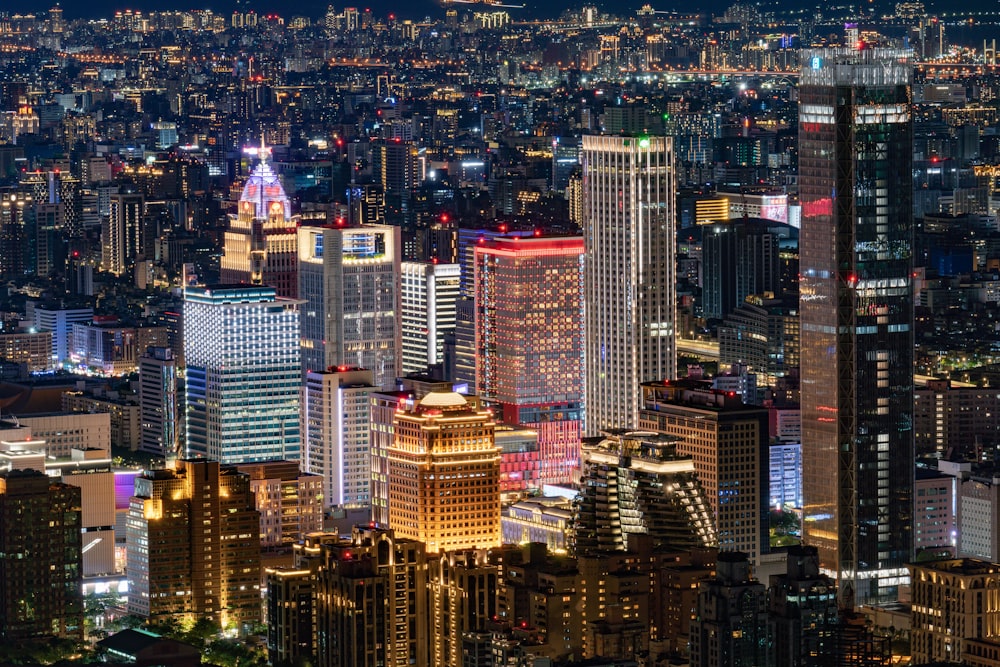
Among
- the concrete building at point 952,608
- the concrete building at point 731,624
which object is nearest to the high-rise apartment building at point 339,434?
the concrete building at point 952,608

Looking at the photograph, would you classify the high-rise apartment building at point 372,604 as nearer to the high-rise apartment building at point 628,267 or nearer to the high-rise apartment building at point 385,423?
the high-rise apartment building at point 385,423

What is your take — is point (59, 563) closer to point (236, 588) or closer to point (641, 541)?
point (236, 588)

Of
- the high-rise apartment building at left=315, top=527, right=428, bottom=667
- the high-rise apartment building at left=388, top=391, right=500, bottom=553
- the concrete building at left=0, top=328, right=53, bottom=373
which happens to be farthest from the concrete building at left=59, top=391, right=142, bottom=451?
the high-rise apartment building at left=315, top=527, right=428, bottom=667

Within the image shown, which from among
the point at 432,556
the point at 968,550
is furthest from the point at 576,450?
the point at 432,556

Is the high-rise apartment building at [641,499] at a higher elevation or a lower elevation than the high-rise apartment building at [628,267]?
lower

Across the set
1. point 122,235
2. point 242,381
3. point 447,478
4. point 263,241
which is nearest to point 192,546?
point 447,478

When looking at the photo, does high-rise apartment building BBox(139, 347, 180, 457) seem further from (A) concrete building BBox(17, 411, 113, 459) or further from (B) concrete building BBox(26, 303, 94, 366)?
(B) concrete building BBox(26, 303, 94, 366)
